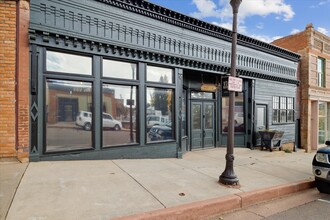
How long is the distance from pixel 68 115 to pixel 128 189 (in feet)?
10.6

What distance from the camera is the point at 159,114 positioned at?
8.71 meters

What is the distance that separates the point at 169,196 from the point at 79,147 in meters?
3.65

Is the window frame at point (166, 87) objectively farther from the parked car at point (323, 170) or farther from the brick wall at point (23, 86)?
the parked car at point (323, 170)

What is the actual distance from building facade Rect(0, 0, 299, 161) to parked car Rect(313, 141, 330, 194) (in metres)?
2.99

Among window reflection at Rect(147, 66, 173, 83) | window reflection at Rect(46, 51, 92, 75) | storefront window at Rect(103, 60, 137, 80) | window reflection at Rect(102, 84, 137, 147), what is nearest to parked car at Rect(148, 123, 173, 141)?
window reflection at Rect(102, 84, 137, 147)

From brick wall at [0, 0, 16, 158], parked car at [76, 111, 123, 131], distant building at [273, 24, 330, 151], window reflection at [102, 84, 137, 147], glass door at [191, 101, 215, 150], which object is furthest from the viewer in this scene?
distant building at [273, 24, 330, 151]

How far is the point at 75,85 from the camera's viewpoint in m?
6.89

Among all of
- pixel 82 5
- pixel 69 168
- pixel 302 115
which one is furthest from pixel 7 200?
pixel 302 115

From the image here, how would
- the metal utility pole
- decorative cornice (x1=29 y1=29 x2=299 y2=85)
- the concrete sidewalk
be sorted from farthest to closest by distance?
decorative cornice (x1=29 y1=29 x2=299 y2=85), the metal utility pole, the concrete sidewalk

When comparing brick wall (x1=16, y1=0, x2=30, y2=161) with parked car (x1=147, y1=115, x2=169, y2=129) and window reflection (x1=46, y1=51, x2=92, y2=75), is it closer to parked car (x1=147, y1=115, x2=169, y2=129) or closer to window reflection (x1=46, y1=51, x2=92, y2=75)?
window reflection (x1=46, y1=51, x2=92, y2=75)

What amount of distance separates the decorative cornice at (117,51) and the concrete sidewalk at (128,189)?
3427 millimetres

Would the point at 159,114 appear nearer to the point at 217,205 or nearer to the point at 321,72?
the point at 217,205

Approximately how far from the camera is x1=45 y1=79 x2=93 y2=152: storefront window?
256 inches

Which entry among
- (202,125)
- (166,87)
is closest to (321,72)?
(202,125)
